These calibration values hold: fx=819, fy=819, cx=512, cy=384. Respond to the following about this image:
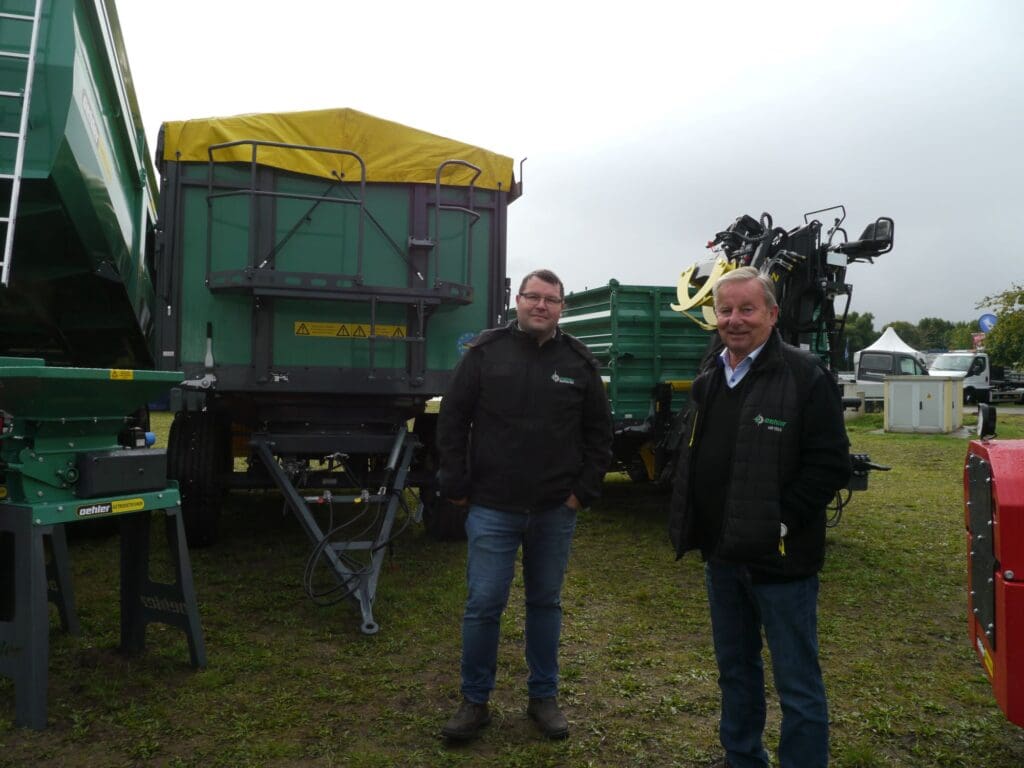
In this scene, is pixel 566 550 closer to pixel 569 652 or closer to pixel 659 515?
pixel 569 652

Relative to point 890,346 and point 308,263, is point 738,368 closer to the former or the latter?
point 308,263

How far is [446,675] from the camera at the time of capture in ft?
12.7

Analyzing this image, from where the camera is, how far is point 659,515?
7953 mm

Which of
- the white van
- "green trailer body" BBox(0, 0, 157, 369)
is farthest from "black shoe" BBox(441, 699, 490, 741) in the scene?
the white van

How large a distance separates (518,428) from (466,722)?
1154mm

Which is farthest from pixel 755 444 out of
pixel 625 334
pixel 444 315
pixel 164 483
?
pixel 625 334

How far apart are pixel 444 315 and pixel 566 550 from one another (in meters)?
2.84

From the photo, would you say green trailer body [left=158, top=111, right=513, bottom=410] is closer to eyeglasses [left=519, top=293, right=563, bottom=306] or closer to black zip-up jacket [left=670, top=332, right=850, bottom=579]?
eyeglasses [left=519, top=293, right=563, bottom=306]

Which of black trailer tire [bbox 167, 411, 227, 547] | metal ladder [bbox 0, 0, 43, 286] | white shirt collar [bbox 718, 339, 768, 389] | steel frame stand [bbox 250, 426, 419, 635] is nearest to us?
white shirt collar [bbox 718, 339, 768, 389]

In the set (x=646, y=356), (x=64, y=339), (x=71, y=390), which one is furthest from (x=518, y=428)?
(x=646, y=356)

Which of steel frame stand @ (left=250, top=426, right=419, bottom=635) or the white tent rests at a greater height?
the white tent

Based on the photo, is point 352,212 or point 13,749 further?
point 352,212

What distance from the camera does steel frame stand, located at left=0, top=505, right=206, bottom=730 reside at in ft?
10.6

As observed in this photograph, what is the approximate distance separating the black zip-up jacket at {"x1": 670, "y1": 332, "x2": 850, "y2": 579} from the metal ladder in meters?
3.26
